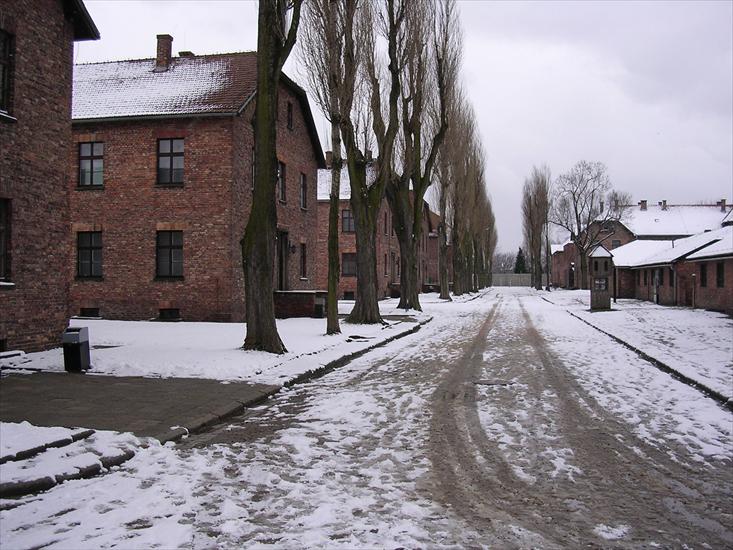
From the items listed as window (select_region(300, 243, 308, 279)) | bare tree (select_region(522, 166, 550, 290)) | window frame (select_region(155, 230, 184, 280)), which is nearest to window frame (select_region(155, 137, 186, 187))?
window frame (select_region(155, 230, 184, 280))

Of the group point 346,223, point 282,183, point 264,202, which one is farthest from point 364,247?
point 346,223

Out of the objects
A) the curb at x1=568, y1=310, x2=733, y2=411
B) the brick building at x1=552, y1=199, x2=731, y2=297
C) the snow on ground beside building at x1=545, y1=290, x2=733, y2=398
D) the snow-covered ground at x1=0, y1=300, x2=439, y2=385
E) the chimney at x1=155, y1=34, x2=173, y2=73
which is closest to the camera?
the curb at x1=568, y1=310, x2=733, y2=411

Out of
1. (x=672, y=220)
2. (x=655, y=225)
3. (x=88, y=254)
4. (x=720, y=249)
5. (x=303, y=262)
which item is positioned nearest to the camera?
(x=88, y=254)

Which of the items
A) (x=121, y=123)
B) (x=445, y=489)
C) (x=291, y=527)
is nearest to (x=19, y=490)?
(x=291, y=527)

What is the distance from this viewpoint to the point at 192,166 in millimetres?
21750

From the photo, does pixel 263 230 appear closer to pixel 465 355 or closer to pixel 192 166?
pixel 465 355

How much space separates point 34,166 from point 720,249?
2728cm

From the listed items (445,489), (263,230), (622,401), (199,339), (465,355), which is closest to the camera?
(445,489)

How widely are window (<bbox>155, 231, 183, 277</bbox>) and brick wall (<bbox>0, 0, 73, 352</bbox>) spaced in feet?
27.1

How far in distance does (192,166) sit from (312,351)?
35.0 ft

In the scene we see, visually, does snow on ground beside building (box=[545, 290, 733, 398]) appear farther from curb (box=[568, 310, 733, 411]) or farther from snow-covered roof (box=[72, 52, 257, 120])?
snow-covered roof (box=[72, 52, 257, 120])

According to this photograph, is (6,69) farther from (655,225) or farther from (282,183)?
(655,225)

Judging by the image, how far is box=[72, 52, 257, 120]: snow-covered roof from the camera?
71.9 ft

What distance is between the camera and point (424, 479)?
531 cm
